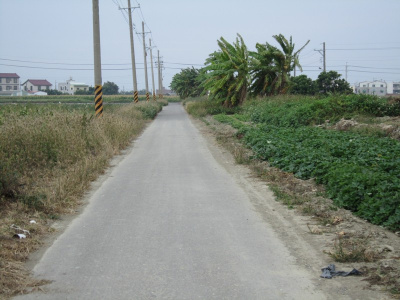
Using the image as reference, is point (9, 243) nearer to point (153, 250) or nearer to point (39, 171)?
point (153, 250)

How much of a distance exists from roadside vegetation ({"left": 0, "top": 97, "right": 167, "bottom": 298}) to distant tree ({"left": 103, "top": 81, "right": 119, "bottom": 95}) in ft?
408

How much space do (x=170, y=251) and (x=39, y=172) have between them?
6073 mm

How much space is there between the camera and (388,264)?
5.29 m

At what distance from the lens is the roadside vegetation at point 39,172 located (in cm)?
612

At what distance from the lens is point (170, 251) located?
20.1 feet

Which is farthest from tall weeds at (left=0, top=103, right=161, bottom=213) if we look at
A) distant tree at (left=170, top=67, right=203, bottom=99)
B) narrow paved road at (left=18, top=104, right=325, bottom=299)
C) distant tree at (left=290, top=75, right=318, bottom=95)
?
distant tree at (left=170, top=67, right=203, bottom=99)

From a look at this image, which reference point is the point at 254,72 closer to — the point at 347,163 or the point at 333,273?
the point at 347,163

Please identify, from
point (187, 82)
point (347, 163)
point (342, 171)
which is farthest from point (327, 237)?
point (187, 82)

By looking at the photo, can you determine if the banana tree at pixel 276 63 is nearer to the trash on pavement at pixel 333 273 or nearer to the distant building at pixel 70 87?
the trash on pavement at pixel 333 273

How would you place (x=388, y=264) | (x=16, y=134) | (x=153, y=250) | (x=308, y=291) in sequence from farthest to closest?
(x=16, y=134), (x=153, y=250), (x=388, y=264), (x=308, y=291)

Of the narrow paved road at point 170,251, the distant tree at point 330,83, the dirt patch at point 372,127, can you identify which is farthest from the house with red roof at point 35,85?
the narrow paved road at point 170,251

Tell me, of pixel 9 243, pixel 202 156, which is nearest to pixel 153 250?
pixel 9 243

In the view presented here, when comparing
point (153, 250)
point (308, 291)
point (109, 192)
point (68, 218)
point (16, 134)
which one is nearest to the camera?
point (308, 291)

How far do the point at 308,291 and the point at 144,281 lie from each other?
187 cm
